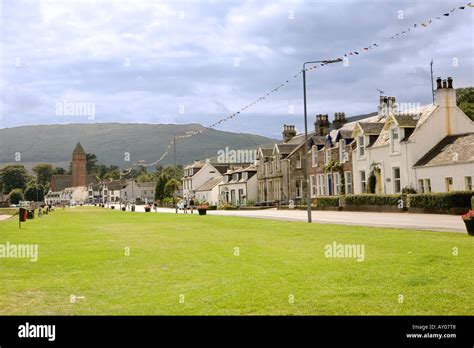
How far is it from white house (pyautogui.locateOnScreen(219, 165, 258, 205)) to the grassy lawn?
75829mm

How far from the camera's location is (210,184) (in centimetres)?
11888

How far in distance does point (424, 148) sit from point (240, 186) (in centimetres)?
5157

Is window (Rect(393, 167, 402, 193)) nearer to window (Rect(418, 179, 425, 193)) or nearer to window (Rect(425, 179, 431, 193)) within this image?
window (Rect(418, 179, 425, 193))

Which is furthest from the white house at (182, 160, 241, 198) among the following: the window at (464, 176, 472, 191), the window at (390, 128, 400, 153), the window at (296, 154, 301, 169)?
the window at (464, 176, 472, 191)

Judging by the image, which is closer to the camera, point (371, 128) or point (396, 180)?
point (396, 180)

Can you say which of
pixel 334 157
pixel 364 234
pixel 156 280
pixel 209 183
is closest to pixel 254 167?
pixel 209 183

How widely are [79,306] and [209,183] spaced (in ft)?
362

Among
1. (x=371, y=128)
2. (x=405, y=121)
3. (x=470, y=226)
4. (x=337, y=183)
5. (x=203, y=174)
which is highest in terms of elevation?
(x=371, y=128)

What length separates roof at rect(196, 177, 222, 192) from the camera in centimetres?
11570

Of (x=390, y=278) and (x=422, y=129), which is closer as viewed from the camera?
(x=390, y=278)

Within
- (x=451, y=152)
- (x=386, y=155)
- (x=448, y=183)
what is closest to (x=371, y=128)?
(x=386, y=155)

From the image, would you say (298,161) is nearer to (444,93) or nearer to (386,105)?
(386,105)
